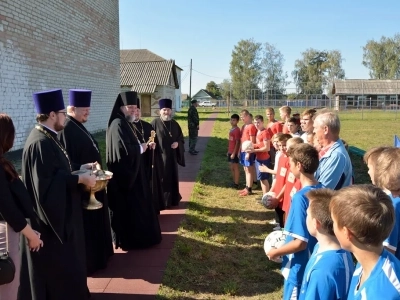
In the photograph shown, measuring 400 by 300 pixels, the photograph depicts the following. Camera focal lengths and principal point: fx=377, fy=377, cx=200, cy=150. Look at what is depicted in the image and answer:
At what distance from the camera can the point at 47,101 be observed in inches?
131

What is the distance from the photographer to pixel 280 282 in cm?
436

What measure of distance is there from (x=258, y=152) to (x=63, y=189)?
4.62m

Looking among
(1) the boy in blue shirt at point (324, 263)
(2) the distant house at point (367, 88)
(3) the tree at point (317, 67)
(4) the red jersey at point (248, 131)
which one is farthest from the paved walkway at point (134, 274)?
(3) the tree at point (317, 67)

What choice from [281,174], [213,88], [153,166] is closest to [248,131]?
[153,166]

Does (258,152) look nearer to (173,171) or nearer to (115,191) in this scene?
(173,171)

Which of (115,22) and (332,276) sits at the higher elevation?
(115,22)

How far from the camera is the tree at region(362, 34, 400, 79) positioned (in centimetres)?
6888

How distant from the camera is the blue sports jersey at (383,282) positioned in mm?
1562

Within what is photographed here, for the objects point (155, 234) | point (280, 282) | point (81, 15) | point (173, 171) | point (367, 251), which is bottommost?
point (280, 282)

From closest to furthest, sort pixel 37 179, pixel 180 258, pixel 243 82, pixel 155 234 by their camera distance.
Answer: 1. pixel 37 179
2. pixel 180 258
3. pixel 155 234
4. pixel 243 82

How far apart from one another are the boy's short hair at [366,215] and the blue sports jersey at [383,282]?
0.09m


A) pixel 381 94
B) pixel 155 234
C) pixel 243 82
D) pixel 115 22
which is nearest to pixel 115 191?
pixel 155 234

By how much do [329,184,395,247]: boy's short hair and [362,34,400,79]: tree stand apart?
76.3m

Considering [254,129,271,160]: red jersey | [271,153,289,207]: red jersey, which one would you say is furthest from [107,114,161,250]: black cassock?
[254,129,271,160]: red jersey
